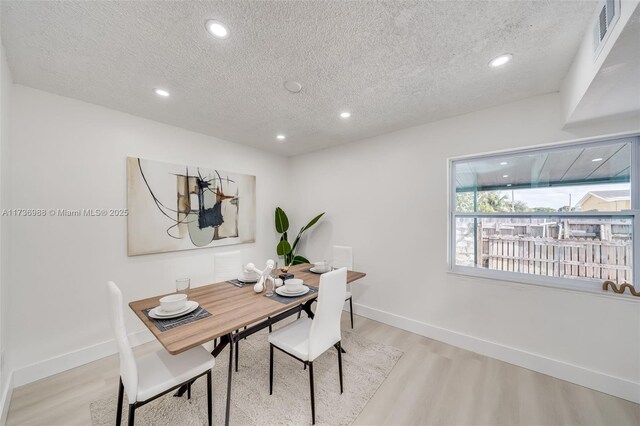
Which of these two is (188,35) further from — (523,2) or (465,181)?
(465,181)

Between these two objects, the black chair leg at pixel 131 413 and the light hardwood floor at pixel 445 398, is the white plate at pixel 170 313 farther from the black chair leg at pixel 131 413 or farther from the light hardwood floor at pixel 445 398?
the light hardwood floor at pixel 445 398

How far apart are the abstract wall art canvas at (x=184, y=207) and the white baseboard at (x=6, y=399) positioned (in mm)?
1188

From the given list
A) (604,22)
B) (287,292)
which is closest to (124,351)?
(287,292)

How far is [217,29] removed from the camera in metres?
1.40

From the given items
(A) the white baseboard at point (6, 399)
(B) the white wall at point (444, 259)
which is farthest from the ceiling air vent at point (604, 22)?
Result: (A) the white baseboard at point (6, 399)

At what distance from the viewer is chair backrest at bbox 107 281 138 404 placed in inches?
49.2

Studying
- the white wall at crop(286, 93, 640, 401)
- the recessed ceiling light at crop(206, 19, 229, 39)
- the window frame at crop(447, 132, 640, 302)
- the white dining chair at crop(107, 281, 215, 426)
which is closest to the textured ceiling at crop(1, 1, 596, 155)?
the recessed ceiling light at crop(206, 19, 229, 39)

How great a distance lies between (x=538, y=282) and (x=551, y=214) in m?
0.65

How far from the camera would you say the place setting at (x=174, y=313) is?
145cm

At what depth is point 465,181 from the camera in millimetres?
2697

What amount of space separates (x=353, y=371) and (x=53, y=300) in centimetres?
282

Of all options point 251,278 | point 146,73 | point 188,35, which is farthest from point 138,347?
point 188,35

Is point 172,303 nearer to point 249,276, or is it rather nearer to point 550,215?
point 249,276

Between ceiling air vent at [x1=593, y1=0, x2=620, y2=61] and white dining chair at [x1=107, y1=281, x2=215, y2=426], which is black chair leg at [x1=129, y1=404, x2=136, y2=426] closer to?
white dining chair at [x1=107, y1=281, x2=215, y2=426]
